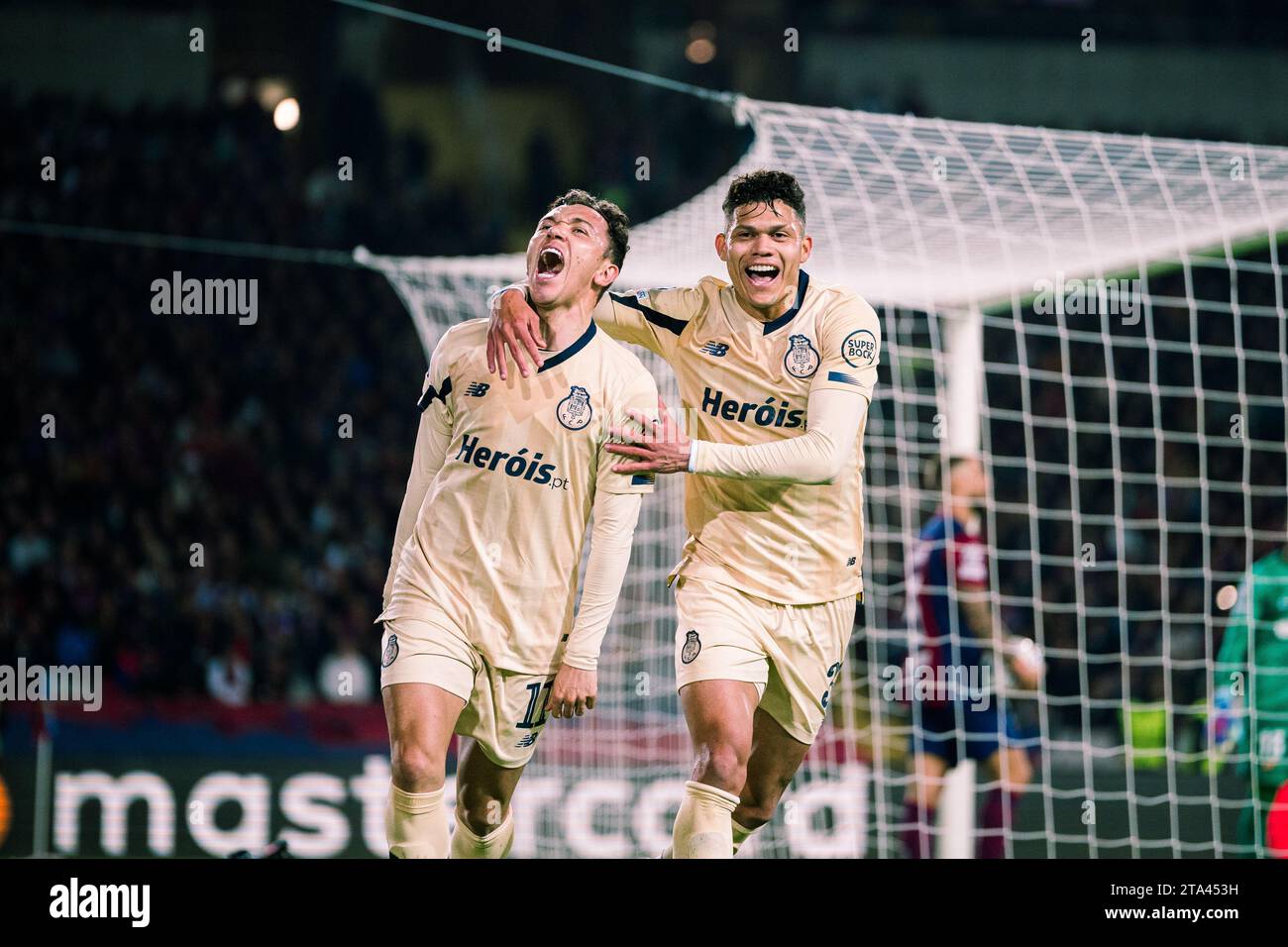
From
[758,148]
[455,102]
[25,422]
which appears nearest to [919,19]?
[455,102]

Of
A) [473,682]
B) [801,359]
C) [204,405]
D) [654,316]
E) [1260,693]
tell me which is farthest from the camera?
[204,405]

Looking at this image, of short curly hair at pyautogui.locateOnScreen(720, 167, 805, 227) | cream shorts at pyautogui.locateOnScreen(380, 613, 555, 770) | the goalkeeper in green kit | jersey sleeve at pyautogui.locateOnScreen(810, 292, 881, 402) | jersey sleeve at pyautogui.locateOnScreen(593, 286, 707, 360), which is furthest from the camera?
the goalkeeper in green kit

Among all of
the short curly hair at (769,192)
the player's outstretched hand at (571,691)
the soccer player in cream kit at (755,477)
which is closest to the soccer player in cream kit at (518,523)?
the player's outstretched hand at (571,691)

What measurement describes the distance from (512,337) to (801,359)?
0.85 m

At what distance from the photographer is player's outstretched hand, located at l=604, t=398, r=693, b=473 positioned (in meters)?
4.23

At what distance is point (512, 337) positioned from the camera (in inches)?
171

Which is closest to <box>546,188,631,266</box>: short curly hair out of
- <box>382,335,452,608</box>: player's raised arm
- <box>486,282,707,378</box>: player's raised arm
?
<box>486,282,707,378</box>: player's raised arm

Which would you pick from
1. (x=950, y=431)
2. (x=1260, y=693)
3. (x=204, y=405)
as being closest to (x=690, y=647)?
(x=950, y=431)

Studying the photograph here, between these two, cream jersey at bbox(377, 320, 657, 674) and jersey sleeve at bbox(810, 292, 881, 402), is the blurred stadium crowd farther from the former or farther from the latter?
jersey sleeve at bbox(810, 292, 881, 402)

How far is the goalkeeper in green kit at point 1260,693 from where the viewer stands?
6406 mm

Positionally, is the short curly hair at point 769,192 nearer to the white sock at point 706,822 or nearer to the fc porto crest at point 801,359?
the fc porto crest at point 801,359

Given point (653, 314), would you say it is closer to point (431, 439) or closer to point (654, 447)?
point (654, 447)

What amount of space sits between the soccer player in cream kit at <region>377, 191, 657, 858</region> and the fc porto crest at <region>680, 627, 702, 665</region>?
0.78 feet

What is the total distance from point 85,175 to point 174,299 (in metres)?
2.10
